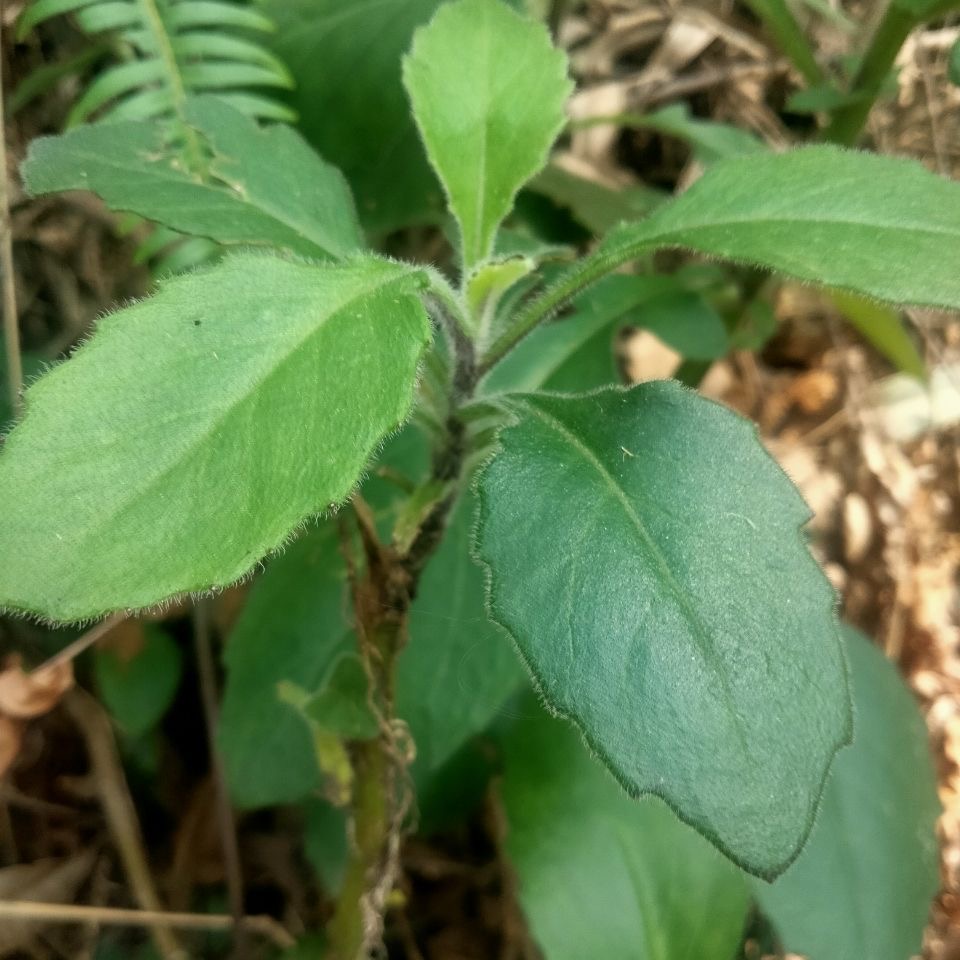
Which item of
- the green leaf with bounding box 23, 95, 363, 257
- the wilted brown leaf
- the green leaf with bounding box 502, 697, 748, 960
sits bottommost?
the green leaf with bounding box 502, 697, 748, 960

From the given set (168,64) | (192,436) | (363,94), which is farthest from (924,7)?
(192,436)

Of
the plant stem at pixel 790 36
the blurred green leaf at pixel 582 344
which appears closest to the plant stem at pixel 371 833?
the blurred green leaf at pixel 582 344

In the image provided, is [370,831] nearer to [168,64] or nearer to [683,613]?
[683,613]

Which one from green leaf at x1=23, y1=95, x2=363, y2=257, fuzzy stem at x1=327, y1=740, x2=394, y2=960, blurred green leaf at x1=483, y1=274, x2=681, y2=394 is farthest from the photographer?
blurred green leaf at x1=483, y1=274, x2=681, y2=394

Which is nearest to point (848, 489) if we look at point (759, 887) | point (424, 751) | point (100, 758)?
point (759, 887)

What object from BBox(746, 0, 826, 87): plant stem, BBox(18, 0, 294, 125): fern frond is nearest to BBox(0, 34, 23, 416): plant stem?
BBox(18, 0, 294, 125): fern frond

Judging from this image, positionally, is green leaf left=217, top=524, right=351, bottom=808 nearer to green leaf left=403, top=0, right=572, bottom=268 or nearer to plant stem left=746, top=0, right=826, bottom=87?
green leaf left=403, top=0, right=572, bottom=268
